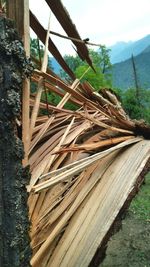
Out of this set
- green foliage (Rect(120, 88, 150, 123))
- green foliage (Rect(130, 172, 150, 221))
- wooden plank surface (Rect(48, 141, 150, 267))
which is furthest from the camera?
green foliage (Rect(120, 88, 150, 123))

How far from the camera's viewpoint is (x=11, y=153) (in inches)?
40.1

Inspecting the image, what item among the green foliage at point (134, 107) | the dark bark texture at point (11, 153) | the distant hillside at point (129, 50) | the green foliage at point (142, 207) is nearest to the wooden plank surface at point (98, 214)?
the dark bark texture at point (11, 153)

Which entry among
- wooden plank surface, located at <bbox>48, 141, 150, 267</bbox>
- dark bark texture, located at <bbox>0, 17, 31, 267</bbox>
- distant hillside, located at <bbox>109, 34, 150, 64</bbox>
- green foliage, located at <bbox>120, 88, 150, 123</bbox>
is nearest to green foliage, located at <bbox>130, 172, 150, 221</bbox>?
wooden plank surface, located at <bbox>48, 141, 150, 267</bbox>

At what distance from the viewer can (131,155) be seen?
5.25 ft

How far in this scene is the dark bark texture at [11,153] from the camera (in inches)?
39.0

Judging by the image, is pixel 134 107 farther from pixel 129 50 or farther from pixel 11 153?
pixel 129 50

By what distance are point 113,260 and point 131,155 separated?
4.08 metres

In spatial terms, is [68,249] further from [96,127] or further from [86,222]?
[96,127]

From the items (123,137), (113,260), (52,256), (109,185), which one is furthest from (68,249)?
(113,260)

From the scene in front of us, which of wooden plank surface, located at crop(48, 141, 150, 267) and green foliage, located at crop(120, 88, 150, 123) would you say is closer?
wooden plank surface, located at crop(48, 141, 150, 267)

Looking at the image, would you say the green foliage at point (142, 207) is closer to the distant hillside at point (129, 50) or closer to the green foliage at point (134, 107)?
the green foliage at point (134, 107)

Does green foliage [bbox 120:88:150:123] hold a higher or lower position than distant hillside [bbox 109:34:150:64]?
lower

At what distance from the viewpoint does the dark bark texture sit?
0.99 meters

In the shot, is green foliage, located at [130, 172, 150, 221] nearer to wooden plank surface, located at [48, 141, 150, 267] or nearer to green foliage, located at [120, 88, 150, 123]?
wooden plank surface, located at [48, 141, 150, 267]
